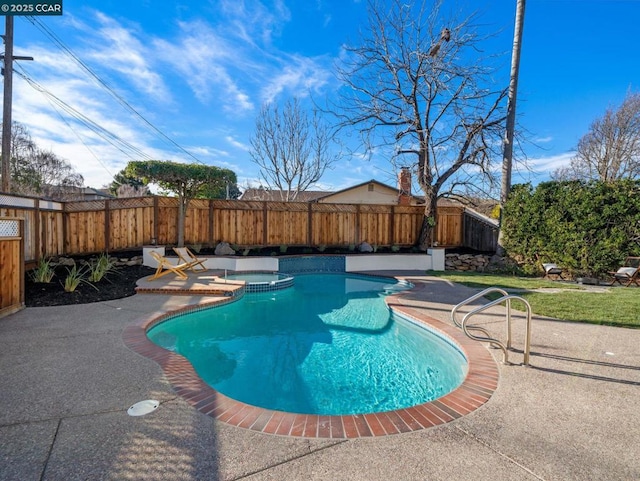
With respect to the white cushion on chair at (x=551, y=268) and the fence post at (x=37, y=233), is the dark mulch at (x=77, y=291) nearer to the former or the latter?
the fence post at (x=37, y=233)

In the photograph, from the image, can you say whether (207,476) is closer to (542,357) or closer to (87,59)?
(542,357)

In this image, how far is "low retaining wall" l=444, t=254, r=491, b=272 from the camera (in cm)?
1263

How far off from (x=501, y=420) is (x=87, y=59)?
1566cm

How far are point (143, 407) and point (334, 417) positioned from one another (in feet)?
4.88

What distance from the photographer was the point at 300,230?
42.8ft

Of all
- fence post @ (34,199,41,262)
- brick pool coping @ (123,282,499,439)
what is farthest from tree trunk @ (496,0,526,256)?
fence post @ (34,199,41,262)

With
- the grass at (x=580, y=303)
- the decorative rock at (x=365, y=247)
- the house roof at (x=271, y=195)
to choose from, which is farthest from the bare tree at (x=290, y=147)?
the grass at (x=580, y=303)

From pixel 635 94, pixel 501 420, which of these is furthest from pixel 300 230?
pixel 635 94

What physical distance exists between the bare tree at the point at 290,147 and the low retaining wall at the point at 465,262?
365 inches

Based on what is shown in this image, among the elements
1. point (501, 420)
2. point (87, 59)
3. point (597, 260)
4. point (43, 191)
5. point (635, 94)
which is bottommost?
point (501, 420)

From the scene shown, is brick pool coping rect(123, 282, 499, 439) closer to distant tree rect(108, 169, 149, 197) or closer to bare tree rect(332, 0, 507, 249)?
bare tree rect(332, 0, 507, 249)

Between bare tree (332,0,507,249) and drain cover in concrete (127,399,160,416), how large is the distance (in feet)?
37.5

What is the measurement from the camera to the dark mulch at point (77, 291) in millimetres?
6094

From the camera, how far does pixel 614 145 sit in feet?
60.5
